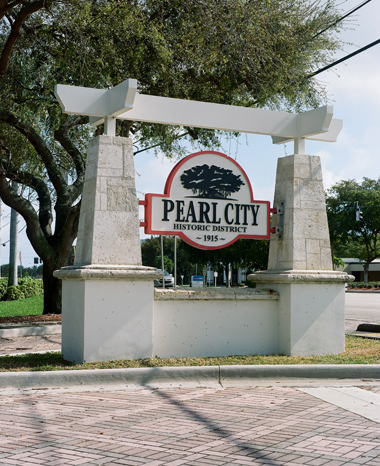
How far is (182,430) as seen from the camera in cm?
547

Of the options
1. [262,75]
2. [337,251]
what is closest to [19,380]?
[262,75]

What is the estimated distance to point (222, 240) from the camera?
9.65 m

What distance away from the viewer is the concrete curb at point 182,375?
7.41 meters

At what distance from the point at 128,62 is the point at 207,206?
18.7 ft

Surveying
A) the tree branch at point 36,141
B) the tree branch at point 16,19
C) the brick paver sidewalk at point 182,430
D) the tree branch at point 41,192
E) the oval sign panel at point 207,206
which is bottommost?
the brick paver sidewalk at point 182,430

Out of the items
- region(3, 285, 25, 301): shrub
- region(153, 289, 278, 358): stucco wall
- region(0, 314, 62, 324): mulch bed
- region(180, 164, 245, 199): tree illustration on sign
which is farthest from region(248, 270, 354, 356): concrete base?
region(3, 285, 25, 301): shrub

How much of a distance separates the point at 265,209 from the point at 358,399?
405cm

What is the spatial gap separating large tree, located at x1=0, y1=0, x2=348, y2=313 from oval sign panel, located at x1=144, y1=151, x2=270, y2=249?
182 inches

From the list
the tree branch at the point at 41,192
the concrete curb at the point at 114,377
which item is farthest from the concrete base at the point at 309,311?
the tree branch at the point at 41,192

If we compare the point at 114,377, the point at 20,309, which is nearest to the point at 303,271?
the point at 114,377

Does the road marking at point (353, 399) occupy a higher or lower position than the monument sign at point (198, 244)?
lower

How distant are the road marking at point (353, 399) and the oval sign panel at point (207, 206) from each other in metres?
3.14

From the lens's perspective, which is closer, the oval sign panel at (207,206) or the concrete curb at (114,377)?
the concrete curb at (114,377)

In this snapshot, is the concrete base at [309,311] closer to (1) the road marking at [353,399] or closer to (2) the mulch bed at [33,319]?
(1) the road marking at [353,399]
